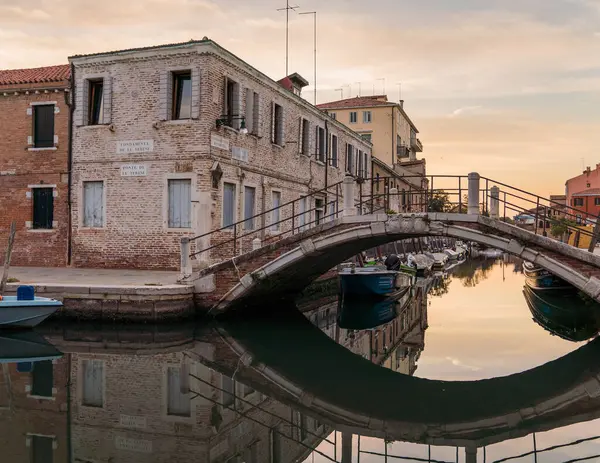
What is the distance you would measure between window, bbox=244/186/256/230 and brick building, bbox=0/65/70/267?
17.0ft

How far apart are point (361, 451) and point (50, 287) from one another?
29.8ft

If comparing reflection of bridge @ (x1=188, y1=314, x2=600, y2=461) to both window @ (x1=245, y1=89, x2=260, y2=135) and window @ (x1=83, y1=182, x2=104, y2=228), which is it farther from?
window @ (x1=245, y1=89, x2=260, y2=135)

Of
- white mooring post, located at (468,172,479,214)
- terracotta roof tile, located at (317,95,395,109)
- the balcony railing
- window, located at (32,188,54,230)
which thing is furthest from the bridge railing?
the balcony railing

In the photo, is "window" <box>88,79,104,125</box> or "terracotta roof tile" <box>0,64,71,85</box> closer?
"window" <box>88,79,104,125</box>

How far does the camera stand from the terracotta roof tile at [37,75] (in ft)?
61.7

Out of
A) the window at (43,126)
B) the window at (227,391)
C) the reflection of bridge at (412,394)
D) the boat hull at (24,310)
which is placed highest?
the window at (43,126)

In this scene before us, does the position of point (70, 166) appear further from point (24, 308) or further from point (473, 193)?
point (473, 193)

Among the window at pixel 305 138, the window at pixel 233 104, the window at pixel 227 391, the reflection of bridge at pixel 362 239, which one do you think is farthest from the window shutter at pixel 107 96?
the window at pixel 227 391

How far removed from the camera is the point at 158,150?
17.6m

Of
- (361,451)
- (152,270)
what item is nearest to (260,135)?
(152,270)

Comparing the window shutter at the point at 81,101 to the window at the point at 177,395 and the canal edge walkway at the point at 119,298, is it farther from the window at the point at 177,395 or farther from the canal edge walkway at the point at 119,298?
the window at the point at 177,395

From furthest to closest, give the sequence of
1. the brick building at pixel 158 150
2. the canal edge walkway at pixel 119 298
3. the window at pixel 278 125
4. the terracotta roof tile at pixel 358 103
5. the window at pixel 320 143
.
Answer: the terracotta roof tile at pixel 358 103, the window at pixel 320 143, the window at pixel 278 125, the brick building at pixel 158 150, the canal edge walkway at pixel 119 298

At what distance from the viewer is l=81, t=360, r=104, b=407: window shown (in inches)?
357

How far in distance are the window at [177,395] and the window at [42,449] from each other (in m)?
1.74
